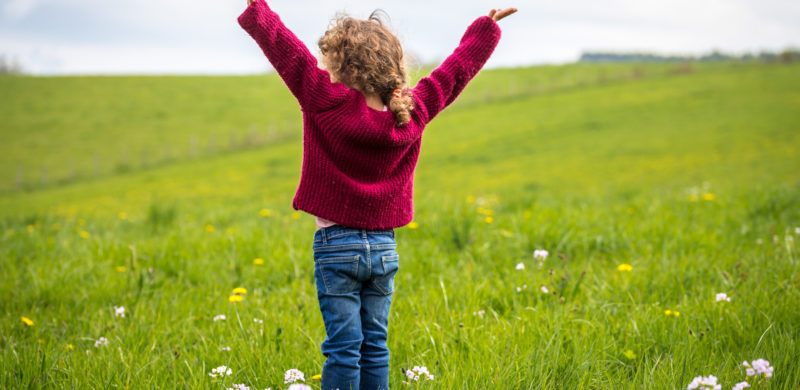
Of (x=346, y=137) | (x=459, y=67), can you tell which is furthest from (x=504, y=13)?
(x=346, y=137)

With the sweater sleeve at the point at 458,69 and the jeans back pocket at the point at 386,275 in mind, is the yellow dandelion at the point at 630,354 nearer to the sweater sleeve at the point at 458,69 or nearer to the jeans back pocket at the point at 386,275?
the jeans back pocket at the point at 386,275

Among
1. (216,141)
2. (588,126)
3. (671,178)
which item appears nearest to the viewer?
(671,178)

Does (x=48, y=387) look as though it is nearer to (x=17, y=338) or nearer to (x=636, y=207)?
(x=17, y=338)

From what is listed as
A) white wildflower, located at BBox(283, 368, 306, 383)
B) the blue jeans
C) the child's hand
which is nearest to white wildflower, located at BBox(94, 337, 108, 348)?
white wildflower, located at BBox(283, 368, 306, 383)

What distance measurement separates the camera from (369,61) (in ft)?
6.96

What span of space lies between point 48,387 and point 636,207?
562cm

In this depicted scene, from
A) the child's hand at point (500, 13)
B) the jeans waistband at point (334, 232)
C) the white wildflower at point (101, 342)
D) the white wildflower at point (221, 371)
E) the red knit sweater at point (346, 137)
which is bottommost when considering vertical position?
the white wildflower at point (101, 342)

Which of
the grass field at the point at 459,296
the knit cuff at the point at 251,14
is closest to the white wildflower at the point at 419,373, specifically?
the grass field at the point at 459,296

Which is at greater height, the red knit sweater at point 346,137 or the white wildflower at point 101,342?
the red knit sweater at point 346,137

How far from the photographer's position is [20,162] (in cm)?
2755

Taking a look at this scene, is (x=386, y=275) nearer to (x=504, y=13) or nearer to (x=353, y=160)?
(x=353, y=160)

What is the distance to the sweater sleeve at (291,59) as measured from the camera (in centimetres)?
209

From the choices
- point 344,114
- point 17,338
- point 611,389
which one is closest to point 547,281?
point 611,389

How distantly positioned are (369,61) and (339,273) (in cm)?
84
